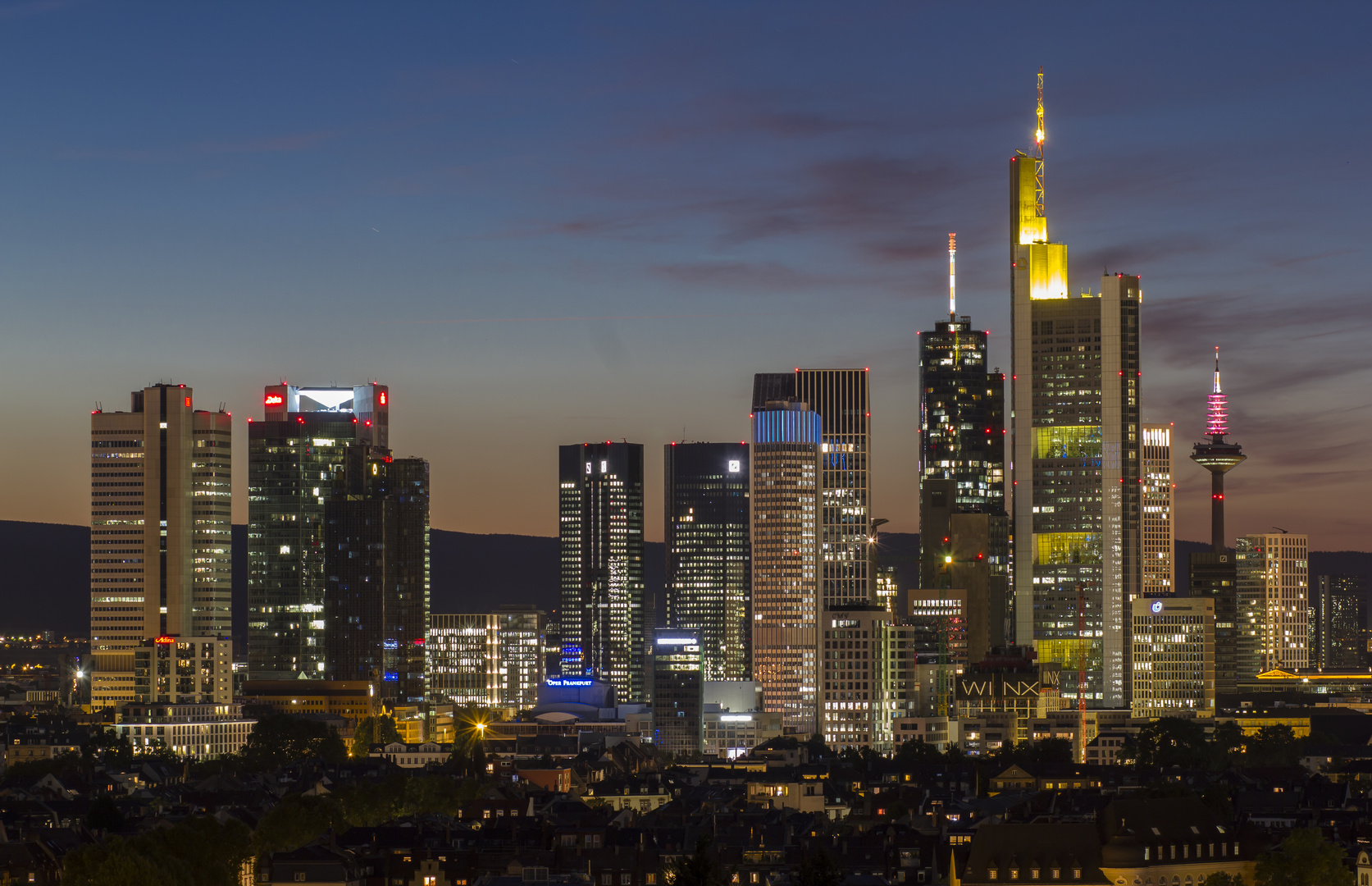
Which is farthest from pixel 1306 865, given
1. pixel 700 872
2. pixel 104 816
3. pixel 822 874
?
pixel 104 816

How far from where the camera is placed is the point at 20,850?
152 m

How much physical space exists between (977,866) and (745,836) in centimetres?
2154

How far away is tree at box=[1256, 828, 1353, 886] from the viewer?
5960 inches

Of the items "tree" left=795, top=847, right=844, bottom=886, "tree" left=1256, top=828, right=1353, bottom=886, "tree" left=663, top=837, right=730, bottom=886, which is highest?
"tree" left=663, top=837, right=730, bottom=886

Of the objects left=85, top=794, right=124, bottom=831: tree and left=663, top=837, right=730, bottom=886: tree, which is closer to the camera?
left=663, top=837, right=730, bottom=886: tree

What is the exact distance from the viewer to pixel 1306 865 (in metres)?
153

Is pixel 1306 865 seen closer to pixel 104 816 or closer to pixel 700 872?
pixel 700 872

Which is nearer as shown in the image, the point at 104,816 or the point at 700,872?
the point at 700,872

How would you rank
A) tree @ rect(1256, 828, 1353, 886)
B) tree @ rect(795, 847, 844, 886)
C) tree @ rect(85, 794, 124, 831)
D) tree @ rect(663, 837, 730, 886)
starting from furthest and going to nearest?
tree @ rect(85, 794, 124, 831)
tree @ rect(1256, 828, 1353, 886)
tree @ rect(795, 847, 844, 886)
tree @ rect(663, 837, 730, 886)

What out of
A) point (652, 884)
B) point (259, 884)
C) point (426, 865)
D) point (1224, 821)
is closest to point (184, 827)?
point (259, 884)

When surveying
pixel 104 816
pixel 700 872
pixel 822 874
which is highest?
pixel 700 872

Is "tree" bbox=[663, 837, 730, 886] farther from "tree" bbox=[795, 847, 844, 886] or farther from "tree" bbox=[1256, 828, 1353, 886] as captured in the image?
"tree" bbox=[1256, 828, 1353, 886]

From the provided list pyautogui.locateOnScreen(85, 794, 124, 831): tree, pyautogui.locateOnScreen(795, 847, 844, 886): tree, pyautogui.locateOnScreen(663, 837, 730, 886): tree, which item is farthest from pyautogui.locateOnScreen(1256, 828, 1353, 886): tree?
pyautogui.locateOnScreen(85, 794, 124, 831): tree

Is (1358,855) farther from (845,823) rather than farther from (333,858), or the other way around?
(333,858)
